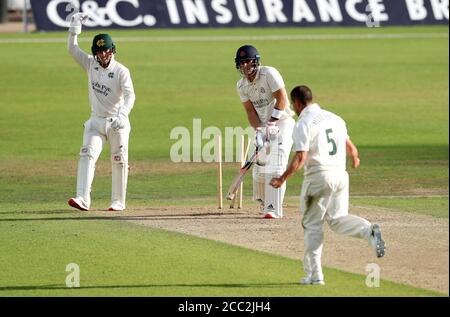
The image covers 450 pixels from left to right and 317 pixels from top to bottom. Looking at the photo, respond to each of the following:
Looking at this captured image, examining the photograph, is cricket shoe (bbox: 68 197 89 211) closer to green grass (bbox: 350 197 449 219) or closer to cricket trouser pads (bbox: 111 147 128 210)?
cricket trouser pads (bbox: 111 147 128 210)

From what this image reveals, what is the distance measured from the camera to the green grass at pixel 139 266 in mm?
11555

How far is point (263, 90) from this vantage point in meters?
15.8

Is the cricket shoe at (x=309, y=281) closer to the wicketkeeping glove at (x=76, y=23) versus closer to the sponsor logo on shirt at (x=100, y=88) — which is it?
the sponsor logo on shirt at (x=100, y=88)

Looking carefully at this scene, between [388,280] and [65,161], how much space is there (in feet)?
37.7

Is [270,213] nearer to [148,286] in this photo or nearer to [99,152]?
[99,152]

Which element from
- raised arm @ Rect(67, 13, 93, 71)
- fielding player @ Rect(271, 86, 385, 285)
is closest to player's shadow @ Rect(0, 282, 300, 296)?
fielding player @ Rect(271, 86, 385, 285)

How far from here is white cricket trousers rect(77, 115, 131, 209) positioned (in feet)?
52.6

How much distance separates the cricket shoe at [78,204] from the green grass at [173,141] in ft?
0.50

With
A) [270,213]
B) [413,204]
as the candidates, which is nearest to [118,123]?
[270,213]

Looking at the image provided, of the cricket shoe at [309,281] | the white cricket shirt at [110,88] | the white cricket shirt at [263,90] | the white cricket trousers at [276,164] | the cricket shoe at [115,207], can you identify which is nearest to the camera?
the cricket shoe at [309,281]

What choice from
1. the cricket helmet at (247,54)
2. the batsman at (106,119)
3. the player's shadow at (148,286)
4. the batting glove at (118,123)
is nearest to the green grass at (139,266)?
the player's shadow at (148,286)

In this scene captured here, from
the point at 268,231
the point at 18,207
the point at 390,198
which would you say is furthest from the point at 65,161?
the point at 268,231

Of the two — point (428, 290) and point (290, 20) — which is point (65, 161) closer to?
point (428, 290)

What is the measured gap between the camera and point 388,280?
1192cm
